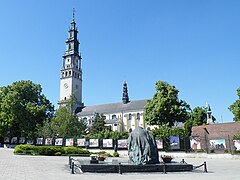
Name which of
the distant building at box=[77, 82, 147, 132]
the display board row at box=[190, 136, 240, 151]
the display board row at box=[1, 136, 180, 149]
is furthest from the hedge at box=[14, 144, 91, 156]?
the distant building at box=[77, 82, 147, 132]

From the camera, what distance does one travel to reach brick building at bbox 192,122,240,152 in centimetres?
2795

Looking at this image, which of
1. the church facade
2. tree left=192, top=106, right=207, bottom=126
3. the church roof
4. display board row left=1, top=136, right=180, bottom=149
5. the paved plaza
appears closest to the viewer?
the paved plaza

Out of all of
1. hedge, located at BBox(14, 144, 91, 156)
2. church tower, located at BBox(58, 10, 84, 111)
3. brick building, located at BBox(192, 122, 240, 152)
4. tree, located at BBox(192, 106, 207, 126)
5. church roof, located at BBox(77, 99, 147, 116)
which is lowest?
hedge, located at BBox(14, 144, 91, 156)

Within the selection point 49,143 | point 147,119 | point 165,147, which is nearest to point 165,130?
point 165,147

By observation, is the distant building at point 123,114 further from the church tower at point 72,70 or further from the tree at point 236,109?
the tree at point 236,109

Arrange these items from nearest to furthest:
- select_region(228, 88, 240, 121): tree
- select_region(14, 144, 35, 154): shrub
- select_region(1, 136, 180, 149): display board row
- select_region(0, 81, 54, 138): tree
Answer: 1. select_region(14, 144, 35, 154): shrub
2. select_region(1, 136, 180, 149): display board row
3. select_region(228, 88, 240, 121): tree
4. select_region(0, 81, 54, 138): tree

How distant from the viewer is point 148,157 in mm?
14773

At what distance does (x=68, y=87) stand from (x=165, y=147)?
56.6 metres

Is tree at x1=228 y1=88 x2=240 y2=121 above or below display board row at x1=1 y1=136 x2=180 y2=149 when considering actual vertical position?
above

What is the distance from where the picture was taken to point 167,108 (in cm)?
4159

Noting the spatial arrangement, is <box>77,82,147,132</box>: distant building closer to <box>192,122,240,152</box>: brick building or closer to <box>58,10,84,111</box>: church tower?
<box>58,10,84,111</box>: church tower

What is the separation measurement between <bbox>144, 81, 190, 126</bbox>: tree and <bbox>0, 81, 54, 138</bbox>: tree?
22.7m

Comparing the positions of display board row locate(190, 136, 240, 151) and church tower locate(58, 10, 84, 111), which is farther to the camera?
church tower locate(58, 10, 84, 111)

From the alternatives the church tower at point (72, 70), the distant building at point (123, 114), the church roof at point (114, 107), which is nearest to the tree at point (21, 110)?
the distant building at point (123, 114)
